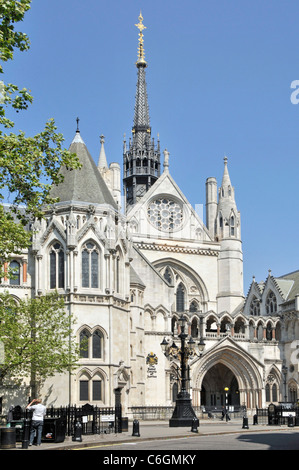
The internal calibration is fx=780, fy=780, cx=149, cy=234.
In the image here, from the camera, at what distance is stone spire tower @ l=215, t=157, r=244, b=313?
218 feet

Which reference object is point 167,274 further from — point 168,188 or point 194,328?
point 168,188

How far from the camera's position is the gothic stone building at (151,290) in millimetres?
45938

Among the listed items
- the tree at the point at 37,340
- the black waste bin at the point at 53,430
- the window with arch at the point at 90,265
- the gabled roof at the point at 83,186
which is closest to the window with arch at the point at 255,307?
the gabled roof at the point at 83,186

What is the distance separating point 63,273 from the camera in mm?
46156

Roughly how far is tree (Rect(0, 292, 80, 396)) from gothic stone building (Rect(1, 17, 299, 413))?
1.30 m

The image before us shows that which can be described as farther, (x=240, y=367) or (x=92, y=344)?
(x=240, y=367)

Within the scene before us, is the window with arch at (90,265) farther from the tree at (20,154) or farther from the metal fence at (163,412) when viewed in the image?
the tree at (20,154)

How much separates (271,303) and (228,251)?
5728 mm

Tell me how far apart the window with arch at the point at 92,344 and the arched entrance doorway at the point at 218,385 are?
19.3m

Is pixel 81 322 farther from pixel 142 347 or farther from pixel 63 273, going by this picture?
pixel 142 347

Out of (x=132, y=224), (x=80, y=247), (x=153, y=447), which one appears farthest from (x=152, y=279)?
(x=153, y=447)

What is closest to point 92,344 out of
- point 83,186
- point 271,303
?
point 83,186

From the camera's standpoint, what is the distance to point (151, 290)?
57.3 meters

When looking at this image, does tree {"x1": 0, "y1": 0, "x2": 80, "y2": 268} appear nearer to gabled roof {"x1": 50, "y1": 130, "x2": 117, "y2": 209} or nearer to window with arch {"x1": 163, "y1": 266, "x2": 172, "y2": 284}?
gabled roof {"x1": 50, "y1": 130, "x2": 117, "y2": 209}
